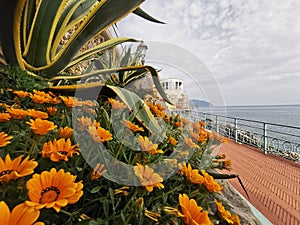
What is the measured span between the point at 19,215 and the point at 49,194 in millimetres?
41

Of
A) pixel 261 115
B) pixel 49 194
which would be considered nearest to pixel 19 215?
pixel 49 194

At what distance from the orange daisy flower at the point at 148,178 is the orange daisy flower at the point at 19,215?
17 centimetres

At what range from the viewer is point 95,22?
98 cm

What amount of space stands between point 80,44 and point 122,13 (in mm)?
284

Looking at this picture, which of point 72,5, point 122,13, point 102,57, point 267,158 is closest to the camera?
A: point 122,13

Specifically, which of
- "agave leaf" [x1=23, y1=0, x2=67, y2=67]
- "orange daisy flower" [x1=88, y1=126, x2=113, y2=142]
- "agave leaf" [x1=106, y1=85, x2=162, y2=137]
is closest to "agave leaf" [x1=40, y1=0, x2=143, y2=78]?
"agave leaf" [x1=23, y1=0, x2=67, y2=67]

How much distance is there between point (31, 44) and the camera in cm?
108

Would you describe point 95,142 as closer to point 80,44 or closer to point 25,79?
point 25,79

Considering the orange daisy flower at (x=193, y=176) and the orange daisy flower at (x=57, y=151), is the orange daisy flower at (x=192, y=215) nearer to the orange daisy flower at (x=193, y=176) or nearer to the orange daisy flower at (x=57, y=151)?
the orange daisy flower at (x=193, y=176)

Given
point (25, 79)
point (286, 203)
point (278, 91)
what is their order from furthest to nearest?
1. point (278, 91)
2. point (286, 203)
3. point (25, 79)

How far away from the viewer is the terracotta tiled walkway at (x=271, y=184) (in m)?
1.80

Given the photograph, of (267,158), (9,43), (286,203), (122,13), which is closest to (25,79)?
(9,43)

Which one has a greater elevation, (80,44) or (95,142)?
(80,44)

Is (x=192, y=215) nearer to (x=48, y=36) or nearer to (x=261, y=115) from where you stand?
(x=48, y=36)
